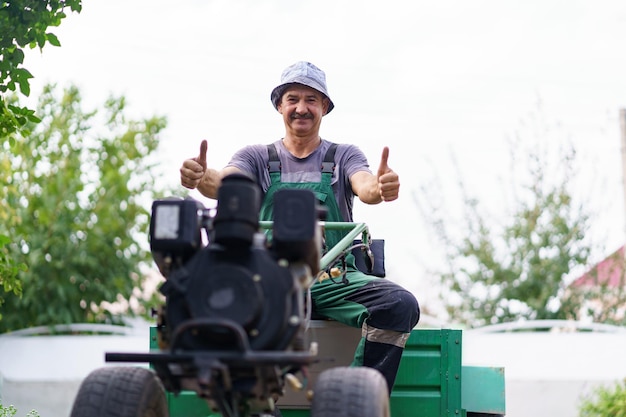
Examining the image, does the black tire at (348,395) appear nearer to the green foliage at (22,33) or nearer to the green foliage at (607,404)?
the green foliage at (22,33)

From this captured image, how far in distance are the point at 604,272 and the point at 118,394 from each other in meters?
10.8

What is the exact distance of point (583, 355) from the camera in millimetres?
10047

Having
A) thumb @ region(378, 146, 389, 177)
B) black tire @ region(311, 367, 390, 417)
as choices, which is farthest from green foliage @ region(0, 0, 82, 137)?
black tire @ region(311, 367, 390, 417)

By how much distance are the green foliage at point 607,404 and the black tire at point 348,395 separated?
5599mm

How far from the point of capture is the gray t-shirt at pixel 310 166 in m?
4.98

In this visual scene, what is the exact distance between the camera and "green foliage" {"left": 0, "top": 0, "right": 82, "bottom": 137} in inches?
209

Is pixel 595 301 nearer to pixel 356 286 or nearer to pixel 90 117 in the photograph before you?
pixel 90 117

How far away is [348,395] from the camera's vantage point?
10.8 ft

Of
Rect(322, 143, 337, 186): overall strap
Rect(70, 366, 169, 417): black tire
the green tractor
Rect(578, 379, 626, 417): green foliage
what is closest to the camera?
the green tractor

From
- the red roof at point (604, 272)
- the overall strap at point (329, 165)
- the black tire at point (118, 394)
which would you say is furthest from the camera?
the red roof at point (604, 272)

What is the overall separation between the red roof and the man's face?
8488mm

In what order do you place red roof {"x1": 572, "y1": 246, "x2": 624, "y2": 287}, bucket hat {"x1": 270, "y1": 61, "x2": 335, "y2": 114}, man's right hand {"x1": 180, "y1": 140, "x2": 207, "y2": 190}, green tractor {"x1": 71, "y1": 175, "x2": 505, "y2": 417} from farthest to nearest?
red roof {"x1": 572, "y1": 246, "x2": 624, "y2": 287}, bucket hat {"x1": 270, "y1": 61, "x2": 335, "y2": 114}, man's right hand {"x1": 180, "y1": 140, "x2": 207, "y2": 190}, green tractor {"x1": 71, "y1": 175, "x2": 505, "y2": 417}

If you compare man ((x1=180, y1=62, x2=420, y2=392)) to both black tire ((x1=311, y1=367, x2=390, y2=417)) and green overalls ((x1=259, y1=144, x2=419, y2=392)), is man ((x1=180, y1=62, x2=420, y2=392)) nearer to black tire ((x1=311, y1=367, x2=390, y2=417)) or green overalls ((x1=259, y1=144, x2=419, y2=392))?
green overalls ((x1=259, y1=144, x2=419, y2=392))

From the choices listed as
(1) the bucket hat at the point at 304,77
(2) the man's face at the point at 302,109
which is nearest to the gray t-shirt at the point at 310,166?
(2) the man's face at the point at 302,109
